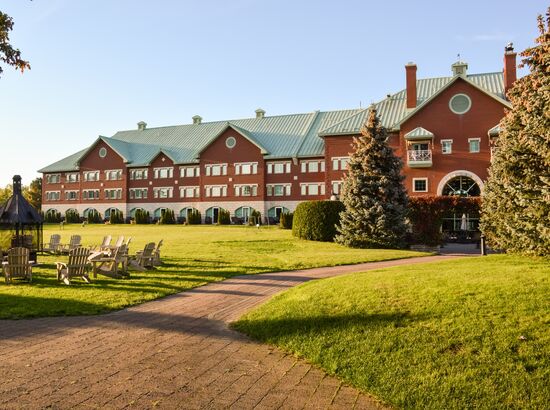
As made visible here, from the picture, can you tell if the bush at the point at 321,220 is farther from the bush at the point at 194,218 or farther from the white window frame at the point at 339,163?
Result: the bush at the point at 194,218

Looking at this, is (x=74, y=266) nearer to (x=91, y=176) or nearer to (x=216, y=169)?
(x=216, y=169)

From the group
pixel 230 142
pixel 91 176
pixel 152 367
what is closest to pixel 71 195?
pixel 91 176

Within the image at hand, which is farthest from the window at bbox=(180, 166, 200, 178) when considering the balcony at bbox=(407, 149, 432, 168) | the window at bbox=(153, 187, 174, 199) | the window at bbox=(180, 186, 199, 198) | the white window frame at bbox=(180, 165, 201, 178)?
the balcony at bbox=(407, 149, 432, 168)

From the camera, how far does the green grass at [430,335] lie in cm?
533

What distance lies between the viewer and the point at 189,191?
194 feet

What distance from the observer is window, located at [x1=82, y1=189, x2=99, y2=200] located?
2562 inches

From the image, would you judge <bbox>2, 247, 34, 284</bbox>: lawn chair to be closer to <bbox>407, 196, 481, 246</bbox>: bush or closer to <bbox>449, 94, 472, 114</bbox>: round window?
<bbox>407, 196, 481, 246</bbox>: bush

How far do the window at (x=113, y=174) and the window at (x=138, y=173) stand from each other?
181cm

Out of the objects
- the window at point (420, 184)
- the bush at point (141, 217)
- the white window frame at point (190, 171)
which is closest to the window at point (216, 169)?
the white window frame at point (190, 171)

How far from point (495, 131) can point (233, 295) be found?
34.4m

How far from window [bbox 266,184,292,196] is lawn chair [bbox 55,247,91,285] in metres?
41.3

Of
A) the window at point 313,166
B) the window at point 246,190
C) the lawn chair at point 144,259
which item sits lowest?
the lawn chair at point 144,259

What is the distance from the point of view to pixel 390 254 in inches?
789

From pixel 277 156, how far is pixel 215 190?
9.54 metres
